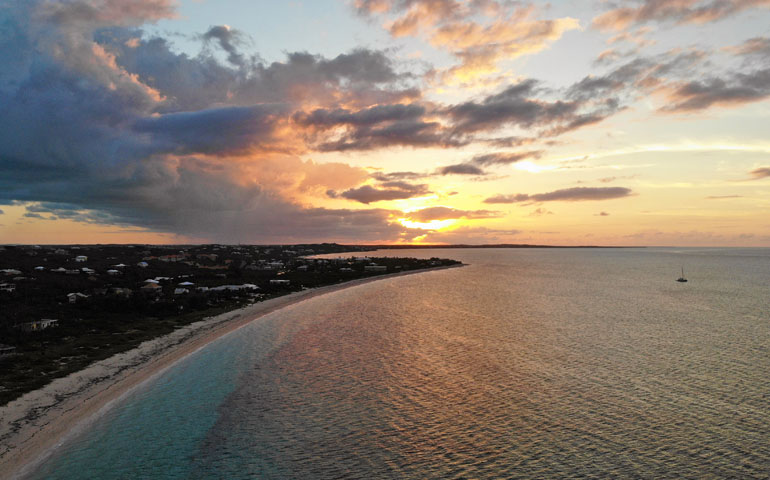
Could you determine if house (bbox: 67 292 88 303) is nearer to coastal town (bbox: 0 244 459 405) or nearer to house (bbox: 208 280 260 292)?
coastal town (bbox: 0 244 459 405)

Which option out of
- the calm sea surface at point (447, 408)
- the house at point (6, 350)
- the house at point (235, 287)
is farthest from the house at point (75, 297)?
the calm sea surface at point (447, 408)

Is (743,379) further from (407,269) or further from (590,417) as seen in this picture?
(407,269)

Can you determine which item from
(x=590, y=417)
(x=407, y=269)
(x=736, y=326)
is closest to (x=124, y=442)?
(x=590, y=417)

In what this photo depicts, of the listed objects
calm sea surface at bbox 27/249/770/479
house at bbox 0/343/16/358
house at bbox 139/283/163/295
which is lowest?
calm sea surface at bbox 27/249/770/479

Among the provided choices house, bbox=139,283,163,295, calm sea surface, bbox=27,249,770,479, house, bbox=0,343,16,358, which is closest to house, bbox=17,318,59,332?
Result: house, bbox=0,343,16,358

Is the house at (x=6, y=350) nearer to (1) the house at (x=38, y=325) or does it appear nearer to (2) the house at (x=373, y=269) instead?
(1) the house at (x=38, y=325)

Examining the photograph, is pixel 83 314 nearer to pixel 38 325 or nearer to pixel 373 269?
pixel 38 325
